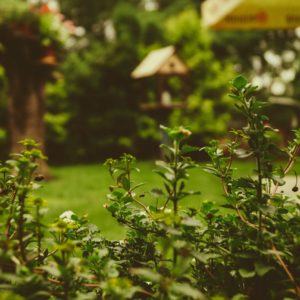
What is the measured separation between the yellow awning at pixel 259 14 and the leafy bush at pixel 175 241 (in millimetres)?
3708

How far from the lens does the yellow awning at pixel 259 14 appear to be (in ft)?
15.8

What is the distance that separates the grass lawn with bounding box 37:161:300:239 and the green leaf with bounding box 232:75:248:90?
271cm

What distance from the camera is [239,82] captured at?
4.03ft

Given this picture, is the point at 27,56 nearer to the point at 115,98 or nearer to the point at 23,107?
the point at 23,107

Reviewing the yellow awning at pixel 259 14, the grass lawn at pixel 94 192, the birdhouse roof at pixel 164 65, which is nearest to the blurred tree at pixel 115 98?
the grass lawn at pixel 94 192

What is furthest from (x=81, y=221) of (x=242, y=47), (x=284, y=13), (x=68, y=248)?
(x=242, y=47)

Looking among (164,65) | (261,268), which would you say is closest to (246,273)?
(261,268)

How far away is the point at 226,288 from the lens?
1.27m

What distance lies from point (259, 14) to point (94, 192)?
141 inches

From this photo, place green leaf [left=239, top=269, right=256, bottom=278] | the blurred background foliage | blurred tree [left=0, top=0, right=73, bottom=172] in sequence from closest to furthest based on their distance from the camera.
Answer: green leaf [left=239, top=269, right=256, bottom=278], blurred tree [left=0, top=0, right=73, bottom=172], the blurred background foliage

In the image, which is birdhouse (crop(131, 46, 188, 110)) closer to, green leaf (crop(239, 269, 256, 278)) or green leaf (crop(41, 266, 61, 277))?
green leaf (crop(239, 269, 256, 278))

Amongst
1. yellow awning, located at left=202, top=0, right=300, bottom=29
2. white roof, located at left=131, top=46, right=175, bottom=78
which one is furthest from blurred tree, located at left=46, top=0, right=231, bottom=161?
yellow awning, located at left=202, top=0, right=300, bottom=29

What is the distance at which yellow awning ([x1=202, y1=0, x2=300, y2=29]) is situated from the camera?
15.8 feet

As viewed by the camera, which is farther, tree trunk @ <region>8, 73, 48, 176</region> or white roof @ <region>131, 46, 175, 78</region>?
white roof @ <region>131, 46, 175, 78</region>
